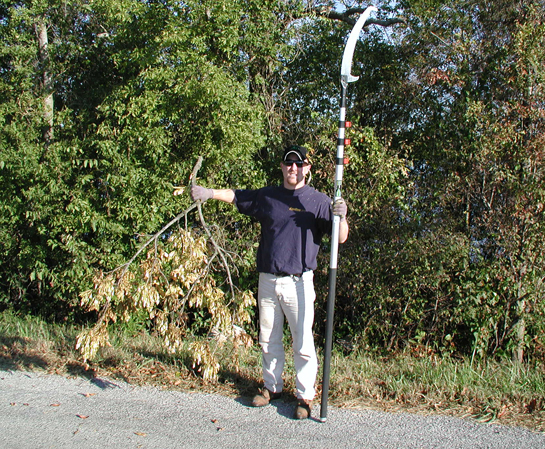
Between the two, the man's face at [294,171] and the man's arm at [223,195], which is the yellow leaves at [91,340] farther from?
the man's face at [294,171]

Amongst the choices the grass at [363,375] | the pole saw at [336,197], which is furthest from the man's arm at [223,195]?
the grass at [363,375]

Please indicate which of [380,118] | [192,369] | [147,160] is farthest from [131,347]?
[380,118]

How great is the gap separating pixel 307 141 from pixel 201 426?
3.95 meters

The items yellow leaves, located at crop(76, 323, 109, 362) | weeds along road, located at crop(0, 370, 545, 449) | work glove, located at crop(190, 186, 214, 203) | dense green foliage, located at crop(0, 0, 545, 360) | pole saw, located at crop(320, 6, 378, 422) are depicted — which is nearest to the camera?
weeds along road, located at crop(0, 370, 545, 449)

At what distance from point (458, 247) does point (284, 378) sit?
7.49 ft

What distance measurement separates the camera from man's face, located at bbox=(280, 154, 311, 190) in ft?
14.5

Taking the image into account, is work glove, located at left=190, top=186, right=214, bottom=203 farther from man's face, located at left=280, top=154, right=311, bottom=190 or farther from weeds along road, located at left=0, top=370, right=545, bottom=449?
weeds along road, located at left=0, top=370, right=545, bottom=449

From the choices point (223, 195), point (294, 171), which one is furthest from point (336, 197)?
point (223, 195)

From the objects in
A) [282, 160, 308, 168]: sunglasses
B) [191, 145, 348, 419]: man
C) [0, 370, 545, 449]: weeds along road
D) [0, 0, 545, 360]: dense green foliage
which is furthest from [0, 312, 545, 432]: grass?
[282, 160, 308, 168]: sunglasses

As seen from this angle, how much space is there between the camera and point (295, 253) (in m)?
4.42

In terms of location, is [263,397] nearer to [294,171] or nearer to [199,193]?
[199,193]

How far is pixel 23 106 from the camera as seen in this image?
278 inches

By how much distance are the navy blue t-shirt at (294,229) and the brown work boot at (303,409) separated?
3.39ft

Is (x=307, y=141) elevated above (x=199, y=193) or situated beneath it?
elevated above
